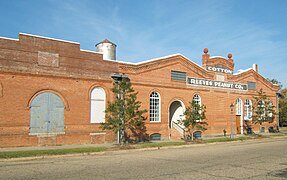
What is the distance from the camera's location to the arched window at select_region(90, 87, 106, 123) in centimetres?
2147

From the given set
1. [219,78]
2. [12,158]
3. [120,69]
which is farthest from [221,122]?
[12,158]

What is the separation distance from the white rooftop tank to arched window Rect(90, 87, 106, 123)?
10.2ft

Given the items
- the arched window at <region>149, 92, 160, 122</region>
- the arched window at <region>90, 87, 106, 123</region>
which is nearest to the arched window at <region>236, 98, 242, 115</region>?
the arched window at <region>149, 92, 160, 122</region>

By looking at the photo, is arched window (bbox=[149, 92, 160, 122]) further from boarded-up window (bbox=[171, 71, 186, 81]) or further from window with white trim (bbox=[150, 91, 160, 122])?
boarded-up window (bbox=[171, 71, 186, 81])

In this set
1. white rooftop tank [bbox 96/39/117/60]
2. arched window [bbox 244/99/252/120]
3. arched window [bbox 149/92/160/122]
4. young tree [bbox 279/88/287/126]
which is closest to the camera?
white rooftop tank [bbox 96/39/117/60]

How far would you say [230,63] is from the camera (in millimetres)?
33312

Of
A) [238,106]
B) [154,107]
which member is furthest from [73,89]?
[238,106]

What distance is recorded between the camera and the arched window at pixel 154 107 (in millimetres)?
24859

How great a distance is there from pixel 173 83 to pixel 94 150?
1198cm

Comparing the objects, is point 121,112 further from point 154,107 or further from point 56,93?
point 154,107

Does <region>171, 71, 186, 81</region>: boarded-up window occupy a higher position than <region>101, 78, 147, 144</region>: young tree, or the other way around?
<region>171, 71, 186, 81</region>: boarded-up window

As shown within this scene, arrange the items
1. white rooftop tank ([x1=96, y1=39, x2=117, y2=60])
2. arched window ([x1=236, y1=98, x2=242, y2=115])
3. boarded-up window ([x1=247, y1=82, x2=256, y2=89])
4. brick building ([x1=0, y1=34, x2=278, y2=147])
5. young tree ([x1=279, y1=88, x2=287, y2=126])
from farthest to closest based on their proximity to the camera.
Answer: young tree ([x1=279, y1=88, x2=287, y2=126]) < boarded-up window ([x1=247, y1=82, x2=256, y2=89]) < arched window ([x1=236, y1=98, x2=242, y2=115]) < white rooftop tank ([x1=96, y1=39, x2=117, y2=60]) < brick building ([x1=0, y1=34, x2=278, y2=147])

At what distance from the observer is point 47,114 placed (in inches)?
763

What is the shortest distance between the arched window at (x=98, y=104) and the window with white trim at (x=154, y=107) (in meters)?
4.69
